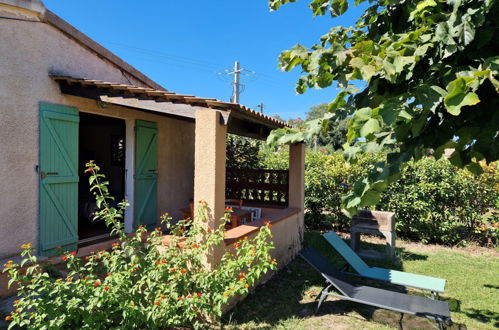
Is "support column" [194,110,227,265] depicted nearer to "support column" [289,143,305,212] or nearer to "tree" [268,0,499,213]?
"tree" [268,0,499,213]

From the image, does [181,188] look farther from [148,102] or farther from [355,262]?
[355,262]

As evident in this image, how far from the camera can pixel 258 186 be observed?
8039mm

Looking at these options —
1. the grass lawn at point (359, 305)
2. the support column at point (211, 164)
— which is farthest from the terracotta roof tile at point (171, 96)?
the grass lawn at point (359, 305)

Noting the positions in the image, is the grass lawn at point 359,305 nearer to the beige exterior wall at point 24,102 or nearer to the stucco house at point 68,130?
the stucco house at point 68,130

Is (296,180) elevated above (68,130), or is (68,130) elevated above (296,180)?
(68,130)

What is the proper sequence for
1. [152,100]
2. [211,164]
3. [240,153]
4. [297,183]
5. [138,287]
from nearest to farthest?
1. [138,287]
2. [211,164]
3. [152,100]
4. [297,183]
5. [240,153]

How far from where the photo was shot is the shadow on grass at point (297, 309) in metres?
3.91

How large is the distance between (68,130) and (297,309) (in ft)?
14.5

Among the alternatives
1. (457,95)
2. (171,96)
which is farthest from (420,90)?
(171,96)

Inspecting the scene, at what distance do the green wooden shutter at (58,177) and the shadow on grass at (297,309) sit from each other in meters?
2.88

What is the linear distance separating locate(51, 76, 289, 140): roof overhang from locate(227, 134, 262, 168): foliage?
5.24 meters

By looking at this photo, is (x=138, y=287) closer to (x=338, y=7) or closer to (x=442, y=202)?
(x=338, y=7)

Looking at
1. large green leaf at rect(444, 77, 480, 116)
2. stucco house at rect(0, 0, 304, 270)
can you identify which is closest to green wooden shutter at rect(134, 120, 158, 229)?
stucco house at rect(0, 0, 304, 270)

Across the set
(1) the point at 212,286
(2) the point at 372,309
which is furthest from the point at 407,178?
(1) the point at 212,286
